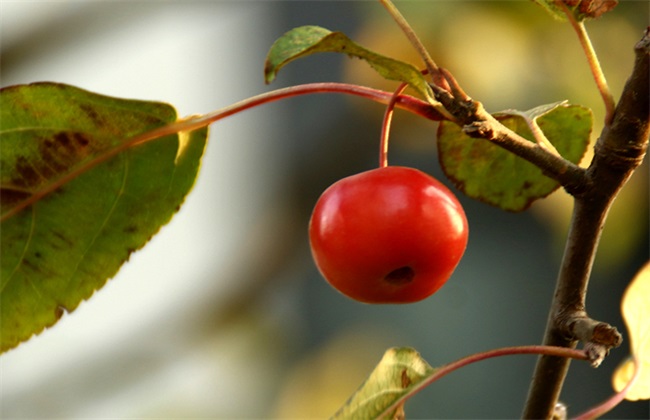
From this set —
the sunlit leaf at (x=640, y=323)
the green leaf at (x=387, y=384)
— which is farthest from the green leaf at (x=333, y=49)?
the sunlit leaf at (x=640, y=323)

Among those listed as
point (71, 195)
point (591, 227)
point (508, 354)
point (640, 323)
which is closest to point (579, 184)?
point (591, 227)

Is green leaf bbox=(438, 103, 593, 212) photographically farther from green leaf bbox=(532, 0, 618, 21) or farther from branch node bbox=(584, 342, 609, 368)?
branch node bbox=(584, 342, 609, 368)

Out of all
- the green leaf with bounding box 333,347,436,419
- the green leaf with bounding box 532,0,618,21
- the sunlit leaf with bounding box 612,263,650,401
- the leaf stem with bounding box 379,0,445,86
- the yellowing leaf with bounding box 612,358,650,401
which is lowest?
the green leaf with bounding box 333,347,436,419

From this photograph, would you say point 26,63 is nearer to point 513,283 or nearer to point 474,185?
point 474,185

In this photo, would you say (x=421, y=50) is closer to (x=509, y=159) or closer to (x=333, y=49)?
(x=333, y=49)

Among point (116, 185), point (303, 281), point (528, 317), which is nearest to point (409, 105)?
point (116, 185)

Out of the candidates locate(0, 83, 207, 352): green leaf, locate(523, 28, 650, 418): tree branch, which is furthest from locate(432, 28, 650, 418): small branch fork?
locate(0, 83, 207, 352): green leaf
